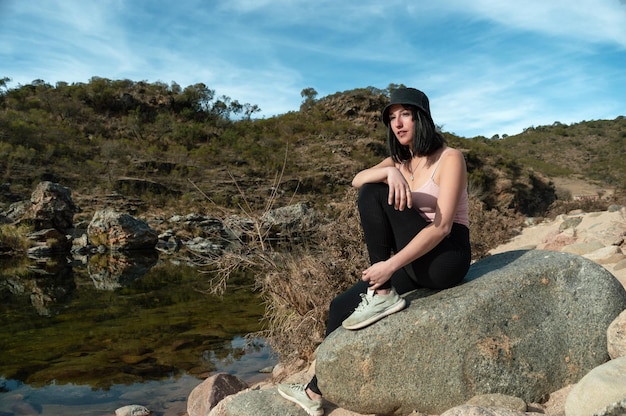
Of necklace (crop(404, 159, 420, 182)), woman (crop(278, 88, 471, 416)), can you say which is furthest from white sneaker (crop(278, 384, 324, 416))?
necklace (crop(404, 159, 420, 182))

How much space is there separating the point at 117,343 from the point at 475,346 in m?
5.38

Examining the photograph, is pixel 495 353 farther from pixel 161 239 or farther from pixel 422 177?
pixel 161 239

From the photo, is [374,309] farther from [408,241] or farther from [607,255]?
[607,255]

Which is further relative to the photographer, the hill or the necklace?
the hill

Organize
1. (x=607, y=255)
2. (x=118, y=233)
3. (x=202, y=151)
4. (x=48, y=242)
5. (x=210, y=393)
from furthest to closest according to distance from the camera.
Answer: (x=202, y=151) → (x=118, y=233) → (x=48, y=242) → (x=607, y=255) → (x=210, y=393)

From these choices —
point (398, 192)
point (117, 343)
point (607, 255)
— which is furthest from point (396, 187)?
point (117, 343)

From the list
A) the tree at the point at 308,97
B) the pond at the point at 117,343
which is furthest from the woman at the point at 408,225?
the tree at the point at 308,97

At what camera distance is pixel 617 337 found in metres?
2.96

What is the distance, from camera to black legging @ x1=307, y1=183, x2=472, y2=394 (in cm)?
301

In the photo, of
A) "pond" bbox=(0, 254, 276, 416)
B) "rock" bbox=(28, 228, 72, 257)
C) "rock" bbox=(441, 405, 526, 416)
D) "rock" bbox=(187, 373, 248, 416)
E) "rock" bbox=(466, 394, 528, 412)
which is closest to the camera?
"rock" bbox=(441, 405, 526, 416)

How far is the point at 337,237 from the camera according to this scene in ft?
18.8

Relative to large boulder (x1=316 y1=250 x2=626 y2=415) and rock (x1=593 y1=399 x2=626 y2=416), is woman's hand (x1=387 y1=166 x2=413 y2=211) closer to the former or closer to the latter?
large boulder (x1=316 y1=250 x2=626 y2=415)

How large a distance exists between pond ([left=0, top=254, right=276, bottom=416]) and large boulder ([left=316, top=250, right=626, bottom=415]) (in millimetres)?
2500

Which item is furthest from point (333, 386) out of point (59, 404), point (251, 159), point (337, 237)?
point (251, 159)
